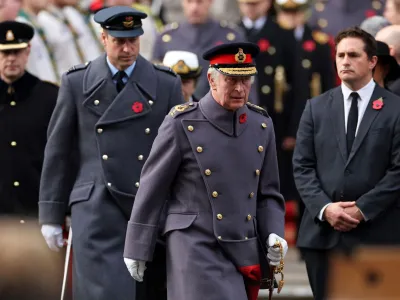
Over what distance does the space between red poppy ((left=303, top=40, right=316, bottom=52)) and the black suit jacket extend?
423 centimetres

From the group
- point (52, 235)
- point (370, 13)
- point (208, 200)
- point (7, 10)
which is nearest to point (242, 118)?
point (208, 200)

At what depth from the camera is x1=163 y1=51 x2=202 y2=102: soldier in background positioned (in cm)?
1109

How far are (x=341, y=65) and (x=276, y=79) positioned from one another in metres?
4.26

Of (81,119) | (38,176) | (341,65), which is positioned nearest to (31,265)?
(38,176)

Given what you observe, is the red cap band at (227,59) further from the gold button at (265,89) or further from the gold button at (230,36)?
the gold button at (265,89)

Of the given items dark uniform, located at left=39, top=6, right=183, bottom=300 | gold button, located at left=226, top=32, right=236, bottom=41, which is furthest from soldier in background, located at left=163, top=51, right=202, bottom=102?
gold button, located at left=226, top=32, right=236, bottom=41

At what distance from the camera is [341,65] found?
396 inches

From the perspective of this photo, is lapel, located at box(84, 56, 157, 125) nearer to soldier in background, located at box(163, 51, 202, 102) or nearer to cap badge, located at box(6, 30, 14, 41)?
soldier in background, located at box(163, 51, 202, 102)

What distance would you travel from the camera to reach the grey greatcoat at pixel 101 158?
9719 millimetres

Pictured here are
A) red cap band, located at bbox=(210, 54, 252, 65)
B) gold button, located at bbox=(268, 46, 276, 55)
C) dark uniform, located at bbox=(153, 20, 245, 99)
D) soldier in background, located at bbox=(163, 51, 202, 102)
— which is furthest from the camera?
gold button, located at bbox=(268, 46, 276, 55)

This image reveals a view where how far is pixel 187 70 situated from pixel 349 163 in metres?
1.73

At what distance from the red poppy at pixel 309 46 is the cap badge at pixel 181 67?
3289 mm

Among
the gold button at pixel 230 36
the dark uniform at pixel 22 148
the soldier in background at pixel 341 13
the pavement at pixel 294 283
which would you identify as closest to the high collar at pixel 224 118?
the dark uniform at pixel 22 148

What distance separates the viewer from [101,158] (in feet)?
32.0
